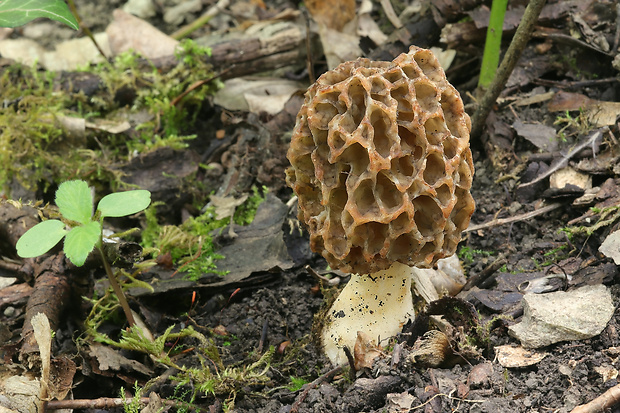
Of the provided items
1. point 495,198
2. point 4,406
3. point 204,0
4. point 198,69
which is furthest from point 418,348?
point 204,0

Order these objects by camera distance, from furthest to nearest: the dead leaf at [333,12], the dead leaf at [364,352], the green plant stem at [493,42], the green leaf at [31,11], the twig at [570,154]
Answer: the dead leaf at [333,12], the green plant stem at [493,42], the twig at [570,154], the green leaf at [31,11], the dead leaf at [364,352]

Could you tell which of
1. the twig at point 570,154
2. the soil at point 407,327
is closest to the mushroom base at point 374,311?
the soil at point 407,327

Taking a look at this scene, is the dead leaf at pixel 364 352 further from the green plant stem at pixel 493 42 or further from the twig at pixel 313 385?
the green plant stem at pixel 493 42

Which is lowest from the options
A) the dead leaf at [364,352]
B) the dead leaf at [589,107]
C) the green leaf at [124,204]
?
the dead leaf at [364,352]

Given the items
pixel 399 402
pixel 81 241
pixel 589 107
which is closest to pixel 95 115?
pixel 81 241

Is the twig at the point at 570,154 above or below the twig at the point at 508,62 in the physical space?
below

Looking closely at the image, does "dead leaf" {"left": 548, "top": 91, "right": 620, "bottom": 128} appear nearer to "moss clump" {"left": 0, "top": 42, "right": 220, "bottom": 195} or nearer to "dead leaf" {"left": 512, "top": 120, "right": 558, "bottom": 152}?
"dead leaf" {"left": 512, "top": 120, "right": 558, "bottom": 152}
